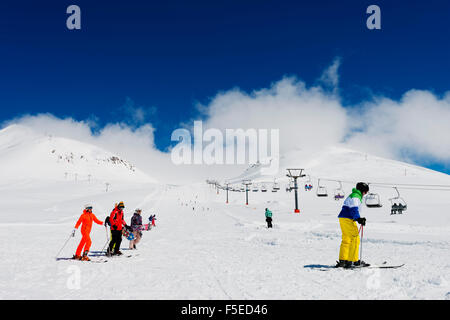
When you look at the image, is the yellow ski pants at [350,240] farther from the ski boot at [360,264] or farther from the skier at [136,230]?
the skier at [136,230]

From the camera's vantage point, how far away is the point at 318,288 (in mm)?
6289

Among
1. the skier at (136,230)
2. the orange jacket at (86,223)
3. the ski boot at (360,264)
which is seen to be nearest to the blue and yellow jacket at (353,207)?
the ski boot at (360,264)

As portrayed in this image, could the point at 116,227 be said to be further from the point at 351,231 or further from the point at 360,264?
the point at 360,264

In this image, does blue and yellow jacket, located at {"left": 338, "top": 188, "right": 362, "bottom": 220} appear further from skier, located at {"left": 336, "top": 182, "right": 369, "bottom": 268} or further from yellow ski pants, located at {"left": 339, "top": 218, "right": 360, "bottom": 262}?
yellow ski pants, located at {"left": 339, "top": 218, "right": 360, "bottom": 262}

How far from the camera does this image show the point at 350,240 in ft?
26.0

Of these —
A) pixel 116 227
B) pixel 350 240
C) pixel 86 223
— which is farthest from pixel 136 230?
pixel 350 240

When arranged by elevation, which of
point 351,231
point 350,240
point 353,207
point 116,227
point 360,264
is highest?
point 353,207

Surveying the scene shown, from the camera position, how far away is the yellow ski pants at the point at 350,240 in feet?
25.7
